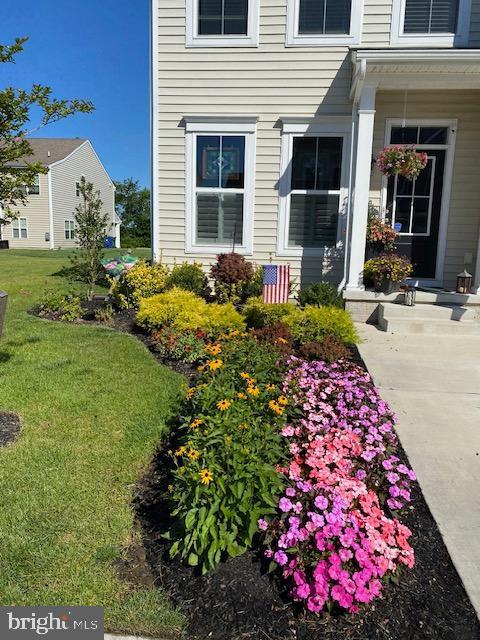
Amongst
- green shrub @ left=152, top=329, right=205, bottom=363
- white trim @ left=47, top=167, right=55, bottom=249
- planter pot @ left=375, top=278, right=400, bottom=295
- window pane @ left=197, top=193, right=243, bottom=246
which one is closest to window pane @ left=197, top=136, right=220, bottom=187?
window pane @ left=197, top=193, right=243, bottom=246

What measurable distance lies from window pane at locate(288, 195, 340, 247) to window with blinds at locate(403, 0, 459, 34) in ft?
9.77

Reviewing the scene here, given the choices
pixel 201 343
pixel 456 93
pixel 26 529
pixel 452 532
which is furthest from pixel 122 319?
pixel 456 93

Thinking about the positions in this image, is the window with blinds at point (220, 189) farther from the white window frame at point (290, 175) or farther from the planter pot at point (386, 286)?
the planter pot at point (386, 286)

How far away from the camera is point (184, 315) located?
5691 mm

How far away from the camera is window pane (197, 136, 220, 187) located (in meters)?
8.34

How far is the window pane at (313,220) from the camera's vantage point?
27.1 feet

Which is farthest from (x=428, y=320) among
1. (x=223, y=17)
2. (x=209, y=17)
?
(x=209, y=17)

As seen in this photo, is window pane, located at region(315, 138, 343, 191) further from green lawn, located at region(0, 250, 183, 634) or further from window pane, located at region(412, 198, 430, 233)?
green lawn, located at region(0, 250, 183, 634)

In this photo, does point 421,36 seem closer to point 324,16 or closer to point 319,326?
point 324,16

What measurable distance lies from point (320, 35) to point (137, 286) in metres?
5.13

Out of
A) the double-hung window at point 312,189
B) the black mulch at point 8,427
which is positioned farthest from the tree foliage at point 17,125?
the double-hung window at point 312,189

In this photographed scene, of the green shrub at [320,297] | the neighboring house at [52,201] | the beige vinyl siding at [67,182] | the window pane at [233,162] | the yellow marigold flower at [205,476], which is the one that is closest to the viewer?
the yellow marigold flower at [205,476]

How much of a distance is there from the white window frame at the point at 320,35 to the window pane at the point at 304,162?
4.96 feet

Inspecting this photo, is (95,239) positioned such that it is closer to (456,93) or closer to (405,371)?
(405,371)
